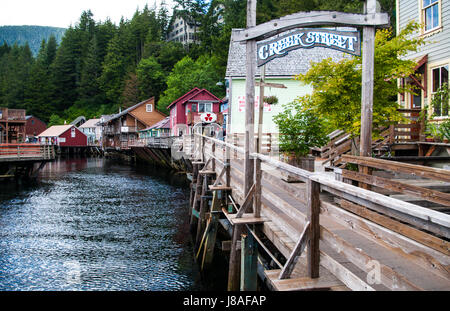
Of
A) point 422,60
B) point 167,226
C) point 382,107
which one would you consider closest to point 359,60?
point 382,107

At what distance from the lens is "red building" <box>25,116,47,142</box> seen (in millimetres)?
90062

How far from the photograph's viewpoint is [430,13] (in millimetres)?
13719

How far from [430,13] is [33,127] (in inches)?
3829

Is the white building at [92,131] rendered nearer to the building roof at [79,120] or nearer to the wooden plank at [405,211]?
the building roof at [79,120]

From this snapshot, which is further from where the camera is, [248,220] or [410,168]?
[248,220]

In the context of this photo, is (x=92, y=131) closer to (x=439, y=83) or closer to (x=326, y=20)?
(x=439, y=83)

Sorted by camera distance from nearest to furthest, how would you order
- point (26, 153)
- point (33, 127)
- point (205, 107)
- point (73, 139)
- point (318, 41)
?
1. point (318, 41)
2. point (26, 153)
3. point (205, 107)
4. point (73, 139)
5. point (33, 127)

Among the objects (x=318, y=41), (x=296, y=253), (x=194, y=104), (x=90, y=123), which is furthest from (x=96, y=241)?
(x=90, y=123)

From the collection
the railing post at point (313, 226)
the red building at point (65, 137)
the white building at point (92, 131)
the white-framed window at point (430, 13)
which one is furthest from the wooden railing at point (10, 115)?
the railing post at point (313, 226)

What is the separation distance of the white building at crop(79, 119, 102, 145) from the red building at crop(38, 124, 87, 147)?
4146 millimetres

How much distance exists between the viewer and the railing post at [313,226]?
377 centimetres

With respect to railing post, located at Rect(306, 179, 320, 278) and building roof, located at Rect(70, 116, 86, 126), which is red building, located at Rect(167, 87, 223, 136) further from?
building roof, located at Rect(70, 116, 86, 126)

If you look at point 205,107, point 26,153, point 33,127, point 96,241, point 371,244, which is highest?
point 205,107

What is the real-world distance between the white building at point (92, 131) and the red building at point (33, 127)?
10.8m
